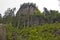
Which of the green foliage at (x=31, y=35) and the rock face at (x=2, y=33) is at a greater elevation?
the rock face at (x=2, y=33)

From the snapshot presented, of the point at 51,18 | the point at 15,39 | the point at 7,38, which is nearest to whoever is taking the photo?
the point at 7,38

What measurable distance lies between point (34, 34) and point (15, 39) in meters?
1.57

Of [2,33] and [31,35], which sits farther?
[31,35]

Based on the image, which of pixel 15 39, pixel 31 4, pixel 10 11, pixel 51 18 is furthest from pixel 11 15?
pixel 15 39

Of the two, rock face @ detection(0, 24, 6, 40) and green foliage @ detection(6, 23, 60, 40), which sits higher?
rock face @ detection(0, 24, 6, 40)

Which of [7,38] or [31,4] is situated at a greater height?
[31,4]

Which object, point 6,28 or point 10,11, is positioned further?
point 10,11

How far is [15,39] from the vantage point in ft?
51.1

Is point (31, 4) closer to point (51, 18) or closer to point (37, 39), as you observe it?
point (51, 18)

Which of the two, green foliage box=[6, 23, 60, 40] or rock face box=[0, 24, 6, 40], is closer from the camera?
rock face box=[0, 24, 6, 40]

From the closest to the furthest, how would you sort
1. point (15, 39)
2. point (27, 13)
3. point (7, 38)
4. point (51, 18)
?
point (7, 38) < point (15, 39) < point (51, 18) < point (27, 13)

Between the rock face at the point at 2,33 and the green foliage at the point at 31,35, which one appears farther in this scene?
the green foliage at the point at 31,35

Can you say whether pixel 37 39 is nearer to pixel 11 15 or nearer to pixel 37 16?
pixel 37 16

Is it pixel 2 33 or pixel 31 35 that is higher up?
pixel 2 33
